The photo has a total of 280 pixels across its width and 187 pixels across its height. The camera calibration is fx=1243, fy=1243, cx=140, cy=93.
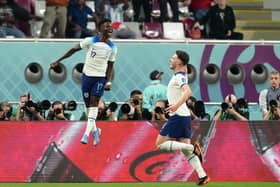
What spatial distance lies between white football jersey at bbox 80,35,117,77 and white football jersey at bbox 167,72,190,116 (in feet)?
6.25

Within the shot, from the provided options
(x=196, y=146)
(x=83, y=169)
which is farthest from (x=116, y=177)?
(x=196, y=146)

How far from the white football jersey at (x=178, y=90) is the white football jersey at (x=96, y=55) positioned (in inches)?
75.0

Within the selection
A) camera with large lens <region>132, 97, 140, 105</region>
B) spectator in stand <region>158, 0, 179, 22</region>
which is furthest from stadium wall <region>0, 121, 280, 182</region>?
spectator in stand <region>158, 0, 179, 22</region>

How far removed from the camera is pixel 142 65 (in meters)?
23.6

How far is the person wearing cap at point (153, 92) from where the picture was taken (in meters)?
21.9

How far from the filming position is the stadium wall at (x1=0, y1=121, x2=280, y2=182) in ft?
63.8

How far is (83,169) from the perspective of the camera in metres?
19.5

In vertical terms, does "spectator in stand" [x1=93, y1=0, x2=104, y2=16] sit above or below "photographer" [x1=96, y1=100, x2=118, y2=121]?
above

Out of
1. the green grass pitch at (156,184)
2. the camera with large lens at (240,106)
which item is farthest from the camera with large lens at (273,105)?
the green grass pitch at (156,184)

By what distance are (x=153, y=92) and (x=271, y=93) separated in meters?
2.10

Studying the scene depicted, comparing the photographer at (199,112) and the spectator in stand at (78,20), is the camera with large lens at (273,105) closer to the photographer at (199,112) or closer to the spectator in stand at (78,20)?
the photographer at (199,112)

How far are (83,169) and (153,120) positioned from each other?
1416 millimetres

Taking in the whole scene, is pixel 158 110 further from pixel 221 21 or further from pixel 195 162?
pixel 221 21

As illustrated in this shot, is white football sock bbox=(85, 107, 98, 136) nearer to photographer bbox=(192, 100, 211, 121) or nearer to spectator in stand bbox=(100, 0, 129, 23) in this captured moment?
photographer bbox=(192, 100, 211, 121)
